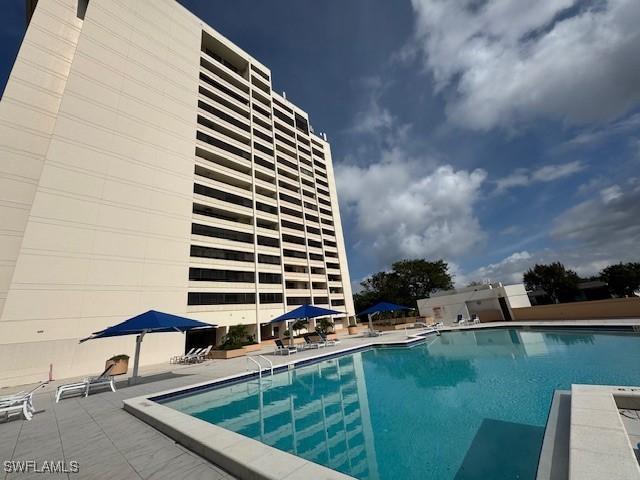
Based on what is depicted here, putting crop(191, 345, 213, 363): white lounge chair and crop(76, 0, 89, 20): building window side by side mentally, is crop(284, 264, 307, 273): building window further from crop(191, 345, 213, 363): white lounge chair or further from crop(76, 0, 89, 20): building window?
crop(76, 0, 89, 20): building window

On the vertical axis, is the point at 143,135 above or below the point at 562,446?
above

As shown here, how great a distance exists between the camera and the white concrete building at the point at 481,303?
87.0 ft

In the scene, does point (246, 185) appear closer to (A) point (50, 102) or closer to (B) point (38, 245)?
(A) point (50, 102)

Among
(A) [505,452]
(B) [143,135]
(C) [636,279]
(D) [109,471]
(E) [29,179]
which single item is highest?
(B) [143,135]

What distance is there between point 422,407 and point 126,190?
850 inches

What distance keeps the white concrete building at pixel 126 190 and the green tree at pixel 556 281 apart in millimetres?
56651

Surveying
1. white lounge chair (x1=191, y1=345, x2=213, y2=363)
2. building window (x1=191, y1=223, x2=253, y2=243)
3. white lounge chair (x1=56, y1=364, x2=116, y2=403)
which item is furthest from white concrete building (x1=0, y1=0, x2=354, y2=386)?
white lounge chair (x1=56, y1=364, x2=116, y2=403)

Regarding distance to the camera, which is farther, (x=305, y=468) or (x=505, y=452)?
(x=505, y=452)

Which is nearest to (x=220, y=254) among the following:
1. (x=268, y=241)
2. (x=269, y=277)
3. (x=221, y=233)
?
(x=221, y=233)

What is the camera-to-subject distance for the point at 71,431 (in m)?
5.46

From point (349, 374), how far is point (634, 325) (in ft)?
50.2

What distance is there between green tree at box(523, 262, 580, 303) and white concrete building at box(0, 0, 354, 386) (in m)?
56.7

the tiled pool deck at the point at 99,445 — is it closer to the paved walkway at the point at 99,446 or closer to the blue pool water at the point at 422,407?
the paved walkway at the point at 99,446

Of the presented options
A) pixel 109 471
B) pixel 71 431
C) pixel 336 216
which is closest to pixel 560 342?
pixel 109 471
